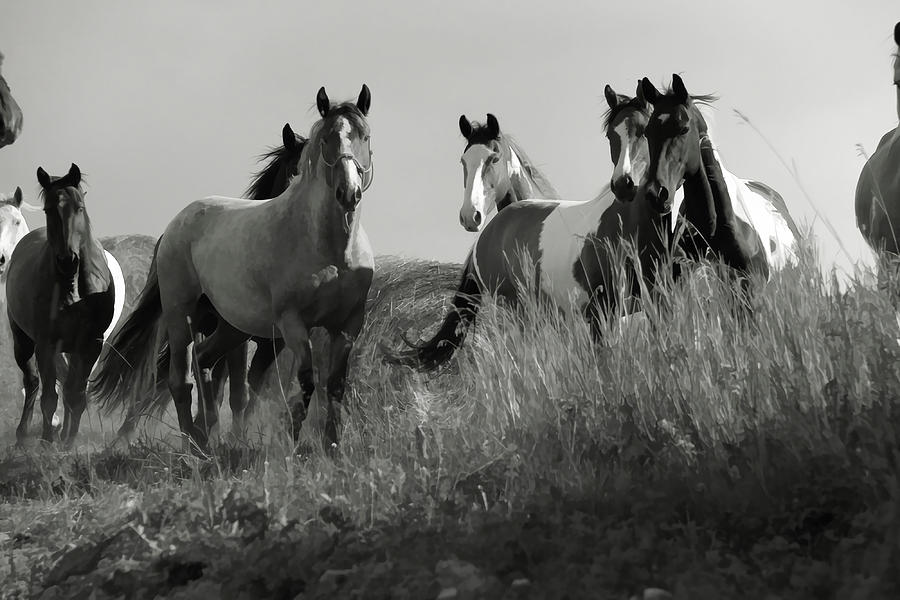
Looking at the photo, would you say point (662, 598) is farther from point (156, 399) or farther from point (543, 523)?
point (156, 399)

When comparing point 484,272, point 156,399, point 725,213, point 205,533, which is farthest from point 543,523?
point 156,399

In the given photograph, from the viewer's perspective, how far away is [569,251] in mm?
7297

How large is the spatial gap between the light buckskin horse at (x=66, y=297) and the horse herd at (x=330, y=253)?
0.02 metres

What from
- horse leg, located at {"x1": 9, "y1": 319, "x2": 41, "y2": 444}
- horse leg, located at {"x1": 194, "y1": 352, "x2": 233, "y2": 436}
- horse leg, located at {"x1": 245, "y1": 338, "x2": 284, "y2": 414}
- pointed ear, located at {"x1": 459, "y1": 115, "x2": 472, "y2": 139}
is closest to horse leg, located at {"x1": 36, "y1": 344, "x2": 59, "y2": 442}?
horse leg, located at {"x1": 9, "y1": 319, "x2": 41, "y2": 444}

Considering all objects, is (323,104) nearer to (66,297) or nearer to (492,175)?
(492,175)

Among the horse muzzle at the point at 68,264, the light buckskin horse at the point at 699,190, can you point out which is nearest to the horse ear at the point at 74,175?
the horse muzzle at the point at 68,264

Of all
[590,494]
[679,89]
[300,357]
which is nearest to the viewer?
[590,494]

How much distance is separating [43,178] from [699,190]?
19.3ft

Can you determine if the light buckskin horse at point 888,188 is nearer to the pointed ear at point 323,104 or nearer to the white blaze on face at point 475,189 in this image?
the white blaze on face at point 475,189

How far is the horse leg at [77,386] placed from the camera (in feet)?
29.7

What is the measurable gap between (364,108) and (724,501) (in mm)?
4382

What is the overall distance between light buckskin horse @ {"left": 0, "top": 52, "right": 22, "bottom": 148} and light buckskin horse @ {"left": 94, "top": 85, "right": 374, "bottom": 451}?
4.55ft

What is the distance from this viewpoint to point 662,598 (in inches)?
109

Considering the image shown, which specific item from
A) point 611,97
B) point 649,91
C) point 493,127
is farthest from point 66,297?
point 649,91
